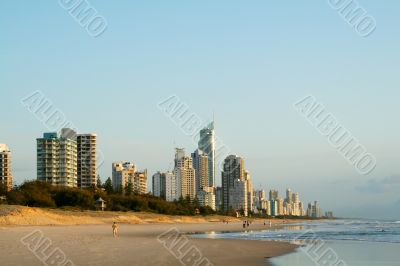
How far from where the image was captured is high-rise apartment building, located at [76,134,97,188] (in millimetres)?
174875

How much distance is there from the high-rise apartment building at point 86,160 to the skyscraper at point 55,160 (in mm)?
4113

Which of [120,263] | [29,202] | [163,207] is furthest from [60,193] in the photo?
[120,263]

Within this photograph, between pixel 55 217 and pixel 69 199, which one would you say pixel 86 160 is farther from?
pixel 55 217

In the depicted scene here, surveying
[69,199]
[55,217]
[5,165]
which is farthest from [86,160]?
[55,217]

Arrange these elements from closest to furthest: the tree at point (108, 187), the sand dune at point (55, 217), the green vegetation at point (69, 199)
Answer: the sand dune at point (55, 217)
the green vegetation at point (69, 199)
the tree at point (108, 187)

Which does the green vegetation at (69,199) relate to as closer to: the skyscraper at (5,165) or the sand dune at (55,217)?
the sand dune at (55,217)

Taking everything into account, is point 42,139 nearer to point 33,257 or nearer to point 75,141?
point 75,141

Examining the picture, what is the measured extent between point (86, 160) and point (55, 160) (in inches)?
538

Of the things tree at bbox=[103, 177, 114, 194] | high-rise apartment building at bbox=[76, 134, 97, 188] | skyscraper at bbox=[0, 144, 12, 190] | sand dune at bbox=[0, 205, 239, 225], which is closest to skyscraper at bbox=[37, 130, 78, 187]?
high-rise apartment building at bbox=[76, 134, 97, 188]

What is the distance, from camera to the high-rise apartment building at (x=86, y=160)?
175 m

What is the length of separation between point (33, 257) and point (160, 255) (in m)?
5.81

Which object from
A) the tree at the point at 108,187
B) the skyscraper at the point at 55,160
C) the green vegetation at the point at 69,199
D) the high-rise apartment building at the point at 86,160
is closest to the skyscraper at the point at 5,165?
the skyscraper at the point at 55,160

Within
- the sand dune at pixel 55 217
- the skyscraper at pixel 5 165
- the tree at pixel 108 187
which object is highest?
the skyscraper at pixel 5 165

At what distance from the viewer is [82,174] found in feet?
578
